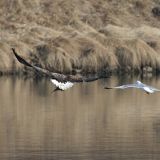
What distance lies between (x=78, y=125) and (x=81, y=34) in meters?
31.9

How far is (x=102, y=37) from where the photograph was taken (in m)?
60.5

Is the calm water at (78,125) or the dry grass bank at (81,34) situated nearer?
the calm water at (78,125)

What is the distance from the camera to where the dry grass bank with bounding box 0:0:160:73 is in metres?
56.4

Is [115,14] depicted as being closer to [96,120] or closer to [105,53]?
[105,53]

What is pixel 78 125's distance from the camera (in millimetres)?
30094

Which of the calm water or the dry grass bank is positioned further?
the dry grass bank

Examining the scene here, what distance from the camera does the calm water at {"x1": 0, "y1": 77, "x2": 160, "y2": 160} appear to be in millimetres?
24578

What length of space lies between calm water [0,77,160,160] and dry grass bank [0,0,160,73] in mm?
12563

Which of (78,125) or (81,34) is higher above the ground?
(81,34)

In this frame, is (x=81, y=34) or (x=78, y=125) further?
(x=81, y=34)

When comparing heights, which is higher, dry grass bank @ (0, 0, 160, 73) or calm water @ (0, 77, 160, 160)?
dry grass bank @ (0, 0, 160, 73)

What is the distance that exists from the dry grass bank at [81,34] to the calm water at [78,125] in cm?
1256

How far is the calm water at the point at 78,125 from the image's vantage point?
24.6 m

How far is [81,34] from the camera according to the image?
2432 inches
